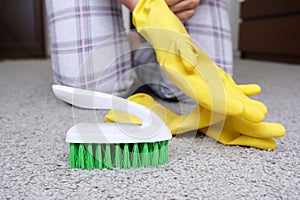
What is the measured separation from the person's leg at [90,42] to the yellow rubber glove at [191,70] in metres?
0.25

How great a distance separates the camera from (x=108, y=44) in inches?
30.8

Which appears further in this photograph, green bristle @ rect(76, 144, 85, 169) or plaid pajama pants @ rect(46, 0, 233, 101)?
plaid pajama pants @ rect(46, 0, 233, 101)

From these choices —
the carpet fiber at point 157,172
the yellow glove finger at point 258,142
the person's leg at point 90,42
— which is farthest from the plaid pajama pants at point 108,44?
the yellow glove finger at point 258,142

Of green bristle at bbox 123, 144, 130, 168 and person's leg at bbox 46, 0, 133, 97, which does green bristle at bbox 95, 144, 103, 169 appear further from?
person's leg at bbox 46, 0, 133, 97

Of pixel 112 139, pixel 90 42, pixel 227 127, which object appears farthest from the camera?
Answer: pixel 90 42

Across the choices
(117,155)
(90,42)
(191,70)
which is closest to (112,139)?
(117,155)

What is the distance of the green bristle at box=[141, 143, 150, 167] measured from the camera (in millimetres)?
414

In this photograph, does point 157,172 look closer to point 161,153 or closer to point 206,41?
point 161,153

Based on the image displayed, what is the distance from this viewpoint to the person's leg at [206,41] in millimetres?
792

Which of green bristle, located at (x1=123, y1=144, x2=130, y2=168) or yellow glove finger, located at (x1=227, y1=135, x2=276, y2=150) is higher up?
green bristle, located at (x1=123, y1=144, x2=130, y2=168)

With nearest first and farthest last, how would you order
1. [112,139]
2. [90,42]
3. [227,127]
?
1. [112,139]
2. [227,127]
3. [90,42]

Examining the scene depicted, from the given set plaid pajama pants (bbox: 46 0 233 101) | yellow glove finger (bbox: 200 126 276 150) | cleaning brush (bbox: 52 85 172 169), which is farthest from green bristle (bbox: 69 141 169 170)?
plaid pajama pants (bbox: 46 0 233 101)

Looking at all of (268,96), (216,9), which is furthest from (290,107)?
(216,9)

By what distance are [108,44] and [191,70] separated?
0.36m
